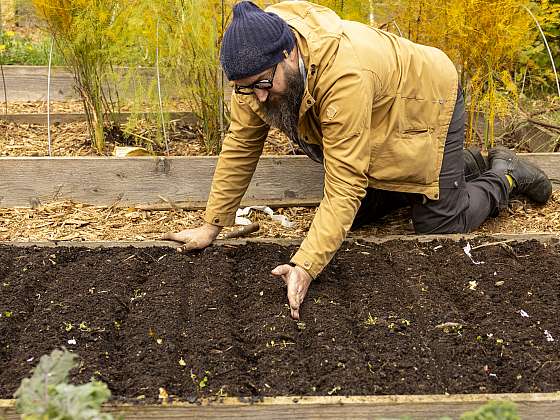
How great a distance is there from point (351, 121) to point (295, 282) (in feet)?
2.35

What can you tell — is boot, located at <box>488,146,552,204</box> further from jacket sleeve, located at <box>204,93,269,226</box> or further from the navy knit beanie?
the navy knit beanie

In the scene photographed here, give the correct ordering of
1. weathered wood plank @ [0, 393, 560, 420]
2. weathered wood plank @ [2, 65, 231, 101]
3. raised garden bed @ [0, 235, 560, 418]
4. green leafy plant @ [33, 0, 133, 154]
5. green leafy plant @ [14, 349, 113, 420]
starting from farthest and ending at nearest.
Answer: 1. weathered wood plank @ [2, 65, 231, 101]
2. green leafy plant @ [33, 0, 133, 154]
3. raised garden bed @ [0, 235, 560, 418]
4. weathered wood plank @ [0, 393, 560, 420]
5. green leafy plant @ [14, 349, 113, 420]

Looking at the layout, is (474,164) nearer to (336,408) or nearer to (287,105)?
(287,105)

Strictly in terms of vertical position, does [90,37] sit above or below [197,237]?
above

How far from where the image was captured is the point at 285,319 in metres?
3.08

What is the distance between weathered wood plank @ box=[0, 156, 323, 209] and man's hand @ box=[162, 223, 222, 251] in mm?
912

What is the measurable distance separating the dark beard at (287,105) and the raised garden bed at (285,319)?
70cm

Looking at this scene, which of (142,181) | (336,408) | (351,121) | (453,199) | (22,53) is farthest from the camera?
(22,53)

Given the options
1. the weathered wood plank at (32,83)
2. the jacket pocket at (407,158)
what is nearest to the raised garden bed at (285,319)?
the jacket pocket at (407,158)

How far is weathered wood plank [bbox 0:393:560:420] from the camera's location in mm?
2410

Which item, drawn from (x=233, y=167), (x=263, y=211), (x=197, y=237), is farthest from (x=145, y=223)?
(x=233, y=167)

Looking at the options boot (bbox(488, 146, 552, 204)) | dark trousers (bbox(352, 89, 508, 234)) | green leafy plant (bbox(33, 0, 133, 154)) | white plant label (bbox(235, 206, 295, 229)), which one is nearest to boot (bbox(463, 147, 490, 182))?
boot (bbox(488, 146, 552, 204))

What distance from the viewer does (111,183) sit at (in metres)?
4.75

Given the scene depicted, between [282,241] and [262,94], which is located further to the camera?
[282,241]
